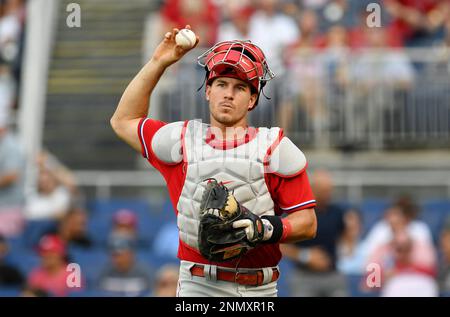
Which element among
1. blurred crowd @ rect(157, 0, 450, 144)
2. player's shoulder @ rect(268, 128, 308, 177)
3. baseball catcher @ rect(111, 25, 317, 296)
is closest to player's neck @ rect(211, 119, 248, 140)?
baseball catcher @ rect(111, 25, 317, 296)

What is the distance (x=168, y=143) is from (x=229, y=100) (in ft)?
1.22

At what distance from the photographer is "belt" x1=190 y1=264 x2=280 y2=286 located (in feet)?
15.2

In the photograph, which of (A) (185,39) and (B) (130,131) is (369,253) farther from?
(A) (185,39)

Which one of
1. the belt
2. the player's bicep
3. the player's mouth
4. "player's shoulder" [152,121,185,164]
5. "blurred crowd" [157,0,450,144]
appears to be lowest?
the belt

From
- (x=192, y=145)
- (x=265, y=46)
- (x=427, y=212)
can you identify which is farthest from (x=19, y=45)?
(x=192, y=145)

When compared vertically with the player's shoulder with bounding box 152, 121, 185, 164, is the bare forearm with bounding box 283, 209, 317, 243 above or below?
below

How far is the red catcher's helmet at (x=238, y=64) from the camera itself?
4570mm

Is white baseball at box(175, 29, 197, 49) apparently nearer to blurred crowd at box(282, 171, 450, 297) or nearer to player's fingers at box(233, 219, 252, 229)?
player's fingers at box(233, 219, 252, 229)

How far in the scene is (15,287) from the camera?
A: 9.68 m

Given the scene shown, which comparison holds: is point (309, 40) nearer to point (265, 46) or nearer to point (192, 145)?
point (265, 46)

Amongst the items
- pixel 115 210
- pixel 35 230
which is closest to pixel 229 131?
pixel 115 210

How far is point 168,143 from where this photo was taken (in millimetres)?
4699

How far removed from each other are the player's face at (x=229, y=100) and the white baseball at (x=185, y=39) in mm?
223

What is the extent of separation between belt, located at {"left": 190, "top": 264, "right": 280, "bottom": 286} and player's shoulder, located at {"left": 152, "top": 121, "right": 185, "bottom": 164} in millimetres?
514
